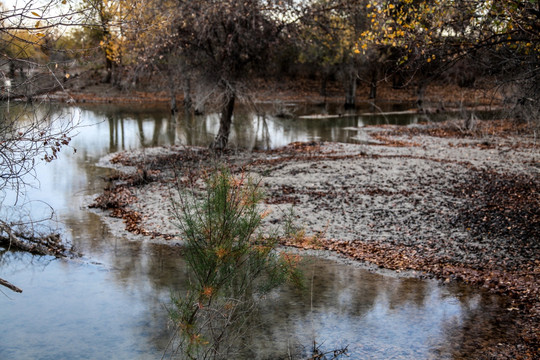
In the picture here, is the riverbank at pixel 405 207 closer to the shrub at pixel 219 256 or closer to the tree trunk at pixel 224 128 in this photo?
the tree trunk at pixel 224 128

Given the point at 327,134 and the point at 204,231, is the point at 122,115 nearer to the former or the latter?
the point at 327,134

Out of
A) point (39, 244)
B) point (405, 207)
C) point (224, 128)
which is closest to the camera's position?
point (39, 244)

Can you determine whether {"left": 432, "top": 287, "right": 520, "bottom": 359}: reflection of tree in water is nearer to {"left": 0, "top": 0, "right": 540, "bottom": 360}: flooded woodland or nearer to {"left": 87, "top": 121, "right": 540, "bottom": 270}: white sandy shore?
{"left": 0, "top": 0, "right": 540, "bottom": 360}: flooded woodland

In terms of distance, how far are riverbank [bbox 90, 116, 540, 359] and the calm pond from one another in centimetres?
54

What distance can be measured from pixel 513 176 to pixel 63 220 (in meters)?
12.9

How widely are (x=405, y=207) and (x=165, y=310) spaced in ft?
23.6

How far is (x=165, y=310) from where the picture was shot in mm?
7906

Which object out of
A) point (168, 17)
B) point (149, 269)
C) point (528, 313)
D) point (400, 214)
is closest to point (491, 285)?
point (528, 313)

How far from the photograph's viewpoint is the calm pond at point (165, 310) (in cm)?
688

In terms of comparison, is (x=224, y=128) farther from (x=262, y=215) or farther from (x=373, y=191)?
(x=262, y=215)

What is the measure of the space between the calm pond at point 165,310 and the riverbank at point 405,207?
54cm

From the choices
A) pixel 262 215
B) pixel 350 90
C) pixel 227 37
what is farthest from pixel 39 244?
pixel 350 90

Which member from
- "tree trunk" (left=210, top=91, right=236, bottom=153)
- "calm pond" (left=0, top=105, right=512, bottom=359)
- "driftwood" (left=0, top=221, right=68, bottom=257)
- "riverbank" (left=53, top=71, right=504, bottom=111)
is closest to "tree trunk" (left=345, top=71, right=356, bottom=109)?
"riverbank" (left=53, top=71, right=504, bottom=111)

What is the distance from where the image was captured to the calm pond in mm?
6875
